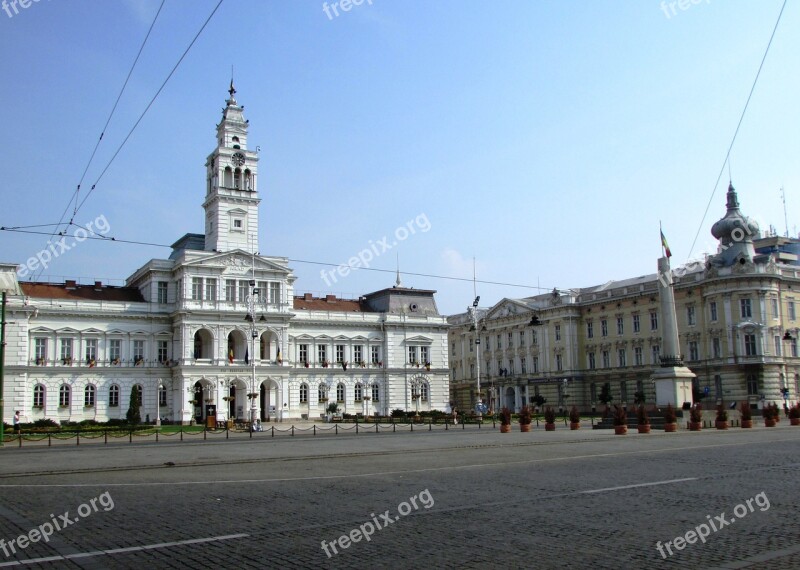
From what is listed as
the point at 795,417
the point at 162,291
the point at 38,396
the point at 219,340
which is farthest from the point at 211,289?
the point at 795,417

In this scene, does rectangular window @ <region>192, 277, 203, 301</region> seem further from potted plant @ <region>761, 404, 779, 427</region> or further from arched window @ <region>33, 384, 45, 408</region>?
potted plant @ <region>761, 404, 779, 427</region>

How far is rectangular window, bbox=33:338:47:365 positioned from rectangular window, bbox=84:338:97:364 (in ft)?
11.3

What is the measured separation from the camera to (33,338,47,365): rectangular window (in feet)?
220

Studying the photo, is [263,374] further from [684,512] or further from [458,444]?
[684,512]

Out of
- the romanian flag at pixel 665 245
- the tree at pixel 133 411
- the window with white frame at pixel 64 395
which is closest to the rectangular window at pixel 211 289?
the tree at pixel 133 411

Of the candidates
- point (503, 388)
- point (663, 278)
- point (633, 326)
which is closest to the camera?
point (663, 278)

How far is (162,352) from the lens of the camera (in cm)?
7288

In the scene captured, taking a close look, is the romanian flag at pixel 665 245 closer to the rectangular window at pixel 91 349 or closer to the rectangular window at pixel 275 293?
the rectangular window at pixel 275 293

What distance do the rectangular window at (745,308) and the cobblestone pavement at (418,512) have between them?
174 feet

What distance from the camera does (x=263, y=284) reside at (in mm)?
74812

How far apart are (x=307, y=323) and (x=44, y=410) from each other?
25.4 meters

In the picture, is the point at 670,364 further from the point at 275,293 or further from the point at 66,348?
the point at 66,348

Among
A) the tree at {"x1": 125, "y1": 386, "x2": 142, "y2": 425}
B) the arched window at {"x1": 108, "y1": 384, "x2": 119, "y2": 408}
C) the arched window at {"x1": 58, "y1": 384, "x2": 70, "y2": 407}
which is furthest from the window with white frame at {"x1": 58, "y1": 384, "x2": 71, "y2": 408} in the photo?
the tree at {"x1": 125, "y1": 386, "x2": 142, "y2": 425}

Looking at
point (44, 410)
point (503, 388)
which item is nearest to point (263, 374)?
point (44, 410)
